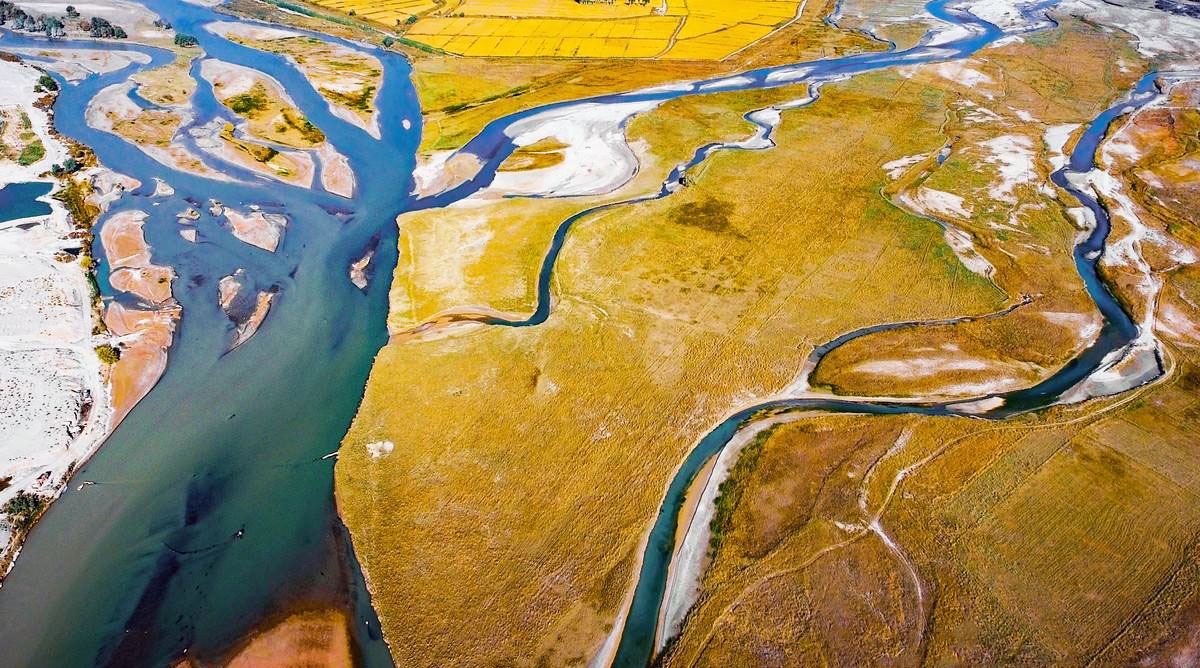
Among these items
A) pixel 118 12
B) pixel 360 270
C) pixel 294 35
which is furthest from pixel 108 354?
pixel 118 12

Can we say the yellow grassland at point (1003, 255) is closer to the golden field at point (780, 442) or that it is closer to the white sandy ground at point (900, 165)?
the golden field at point (780, 442)

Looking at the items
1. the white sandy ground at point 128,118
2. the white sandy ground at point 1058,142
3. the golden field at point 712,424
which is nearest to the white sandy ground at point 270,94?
the white sandy ground at point 128,118

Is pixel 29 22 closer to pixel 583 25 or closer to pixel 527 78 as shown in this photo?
pixel 527 78

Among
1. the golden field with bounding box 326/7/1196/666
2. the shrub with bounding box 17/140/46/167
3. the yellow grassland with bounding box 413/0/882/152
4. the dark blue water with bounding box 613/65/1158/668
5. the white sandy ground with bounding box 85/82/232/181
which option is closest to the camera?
the golden field with bounding box 326/7/1196/666

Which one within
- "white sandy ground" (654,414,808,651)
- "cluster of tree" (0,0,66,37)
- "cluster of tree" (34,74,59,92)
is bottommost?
"white sandy ground" (654,414,808,651)

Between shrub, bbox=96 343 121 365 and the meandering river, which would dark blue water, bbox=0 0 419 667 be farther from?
shrub, bbox=96 343 121 365

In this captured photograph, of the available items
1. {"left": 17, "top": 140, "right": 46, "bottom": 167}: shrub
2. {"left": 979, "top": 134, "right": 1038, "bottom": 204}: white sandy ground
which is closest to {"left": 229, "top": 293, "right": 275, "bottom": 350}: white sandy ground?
{"left": 17, "top": 140, "right": 46, "bottom": 167}: shrub
